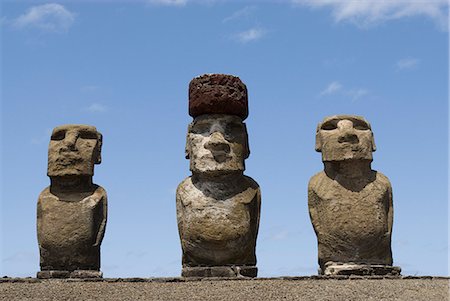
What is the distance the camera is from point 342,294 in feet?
36.9

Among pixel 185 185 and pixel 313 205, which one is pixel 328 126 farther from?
pixel 185 185

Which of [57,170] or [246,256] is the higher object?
[57,170]

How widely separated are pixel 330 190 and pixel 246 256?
5.41 feet

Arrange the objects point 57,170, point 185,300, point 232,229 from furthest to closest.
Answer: point 57,170
point 232,229
point 185,300

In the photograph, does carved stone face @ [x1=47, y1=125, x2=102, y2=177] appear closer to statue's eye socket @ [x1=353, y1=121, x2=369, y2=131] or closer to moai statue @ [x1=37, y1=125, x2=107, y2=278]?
moai statue @ [x1=37, y1=125, x2=107, y2=278]

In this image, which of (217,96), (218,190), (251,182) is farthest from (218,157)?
(217,96)

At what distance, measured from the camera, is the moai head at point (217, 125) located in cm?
1308

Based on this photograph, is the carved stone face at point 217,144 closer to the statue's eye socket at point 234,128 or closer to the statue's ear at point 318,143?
the statue's eye socket at point 234,128

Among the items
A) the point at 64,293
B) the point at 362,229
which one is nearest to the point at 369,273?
the point at 362,229

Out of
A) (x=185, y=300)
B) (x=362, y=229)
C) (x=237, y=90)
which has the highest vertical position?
(x=237, y=90)

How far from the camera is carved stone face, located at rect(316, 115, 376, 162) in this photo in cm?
1330

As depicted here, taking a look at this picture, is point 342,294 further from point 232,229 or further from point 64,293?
point 64,293

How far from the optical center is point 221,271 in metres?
12.8

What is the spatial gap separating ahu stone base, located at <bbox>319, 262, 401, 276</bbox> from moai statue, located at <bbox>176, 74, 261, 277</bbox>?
1.22 meters
